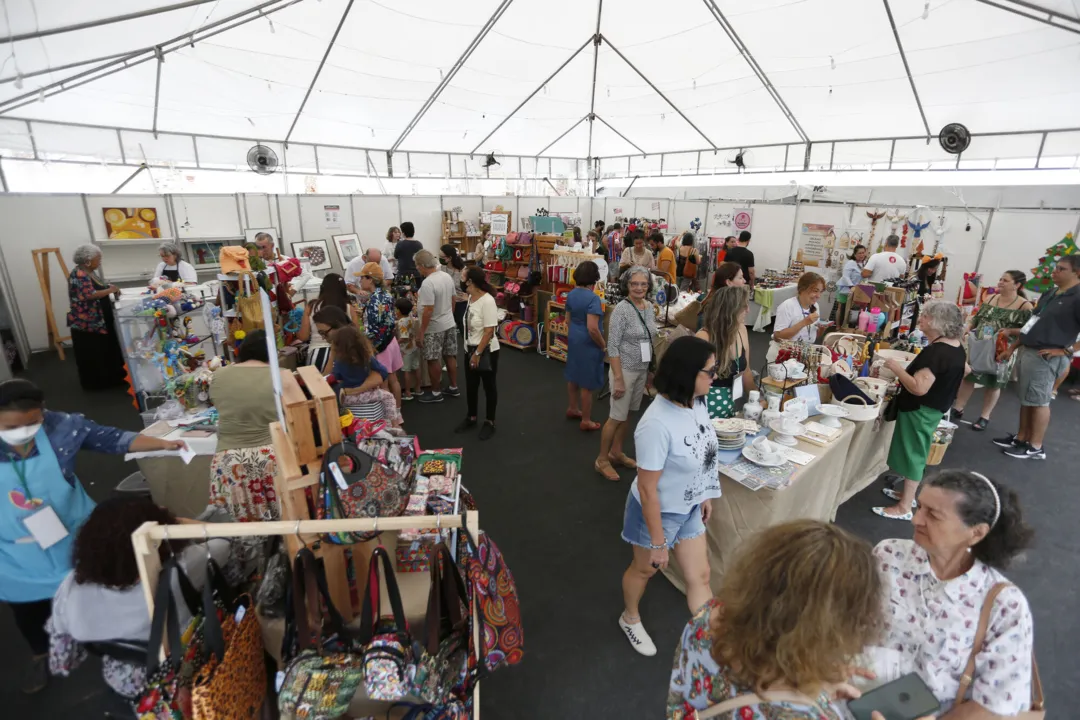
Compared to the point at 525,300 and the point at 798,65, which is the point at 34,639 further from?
the point at 798,65

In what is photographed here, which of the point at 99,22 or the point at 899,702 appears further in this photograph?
the point at 99,22

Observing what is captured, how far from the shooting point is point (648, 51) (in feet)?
26.9

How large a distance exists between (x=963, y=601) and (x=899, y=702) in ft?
1.06

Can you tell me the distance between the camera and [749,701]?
108 centimetres

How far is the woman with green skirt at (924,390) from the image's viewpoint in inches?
122

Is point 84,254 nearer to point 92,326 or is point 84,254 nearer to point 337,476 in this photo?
point 92,326

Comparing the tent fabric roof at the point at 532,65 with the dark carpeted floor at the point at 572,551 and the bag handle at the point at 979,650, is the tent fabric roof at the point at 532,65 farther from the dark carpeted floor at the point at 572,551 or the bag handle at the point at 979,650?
the bag handle at the point at 979,650

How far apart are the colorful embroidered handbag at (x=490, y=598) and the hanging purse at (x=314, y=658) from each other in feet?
1.35

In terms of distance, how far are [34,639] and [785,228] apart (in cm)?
1095

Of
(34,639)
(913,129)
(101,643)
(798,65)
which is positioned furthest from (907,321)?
(34,639)

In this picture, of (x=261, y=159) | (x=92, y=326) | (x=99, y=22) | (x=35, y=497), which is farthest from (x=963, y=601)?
(x=261, y=159)

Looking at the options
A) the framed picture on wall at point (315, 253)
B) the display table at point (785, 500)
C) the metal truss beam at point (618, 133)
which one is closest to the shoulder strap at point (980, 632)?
the display table at point (785, 500)

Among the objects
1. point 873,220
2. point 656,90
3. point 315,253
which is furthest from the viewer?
point 656,90

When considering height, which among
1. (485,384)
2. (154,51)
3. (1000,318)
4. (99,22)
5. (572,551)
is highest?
(154,51)
